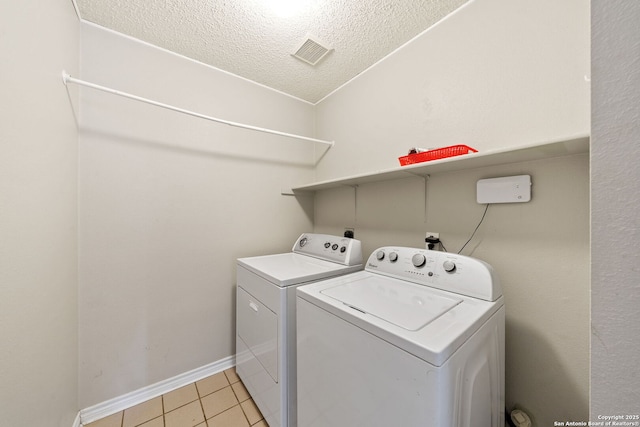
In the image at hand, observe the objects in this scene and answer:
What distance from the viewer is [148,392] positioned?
1.52 m

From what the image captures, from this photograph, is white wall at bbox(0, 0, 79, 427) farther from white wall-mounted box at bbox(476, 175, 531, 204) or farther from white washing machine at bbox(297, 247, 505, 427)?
white wall-mounted box at bbox(476, 175, 531, 204)

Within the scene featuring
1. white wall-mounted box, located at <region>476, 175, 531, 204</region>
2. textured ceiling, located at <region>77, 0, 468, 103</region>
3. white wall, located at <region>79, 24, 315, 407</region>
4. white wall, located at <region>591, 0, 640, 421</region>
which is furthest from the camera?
white wall, located at <region>79, 24, 315, 407</region>

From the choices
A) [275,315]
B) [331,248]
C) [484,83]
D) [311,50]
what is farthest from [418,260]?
[311,50]

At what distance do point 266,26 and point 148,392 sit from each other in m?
2.50

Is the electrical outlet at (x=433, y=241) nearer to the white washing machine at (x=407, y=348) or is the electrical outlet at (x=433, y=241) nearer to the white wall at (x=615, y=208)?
the white washing machine at (x=407, y=348)

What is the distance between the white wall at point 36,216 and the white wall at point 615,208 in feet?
4.58

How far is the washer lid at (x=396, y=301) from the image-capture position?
777 mm

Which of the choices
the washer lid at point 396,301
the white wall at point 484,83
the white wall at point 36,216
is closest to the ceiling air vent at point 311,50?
the white wall at point 484,83

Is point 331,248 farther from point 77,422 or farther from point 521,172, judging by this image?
point 77,422

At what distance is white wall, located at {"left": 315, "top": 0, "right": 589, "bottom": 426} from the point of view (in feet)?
3.12

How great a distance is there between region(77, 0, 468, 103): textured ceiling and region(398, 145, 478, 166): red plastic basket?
0.85m

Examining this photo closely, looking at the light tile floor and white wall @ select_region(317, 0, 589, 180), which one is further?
the light tile floor

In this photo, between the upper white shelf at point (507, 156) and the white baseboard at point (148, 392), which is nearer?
the upper white shelf at point (507, 156)

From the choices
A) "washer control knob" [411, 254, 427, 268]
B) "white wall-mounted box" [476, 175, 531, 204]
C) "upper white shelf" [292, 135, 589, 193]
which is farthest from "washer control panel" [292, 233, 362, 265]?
"white wall-mounted box" [476, 175, 531, 204]
